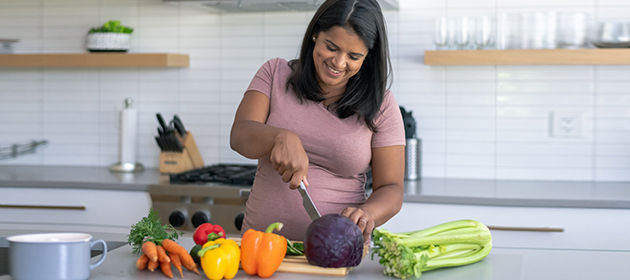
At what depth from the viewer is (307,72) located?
6.39 ft

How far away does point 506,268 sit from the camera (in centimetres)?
155

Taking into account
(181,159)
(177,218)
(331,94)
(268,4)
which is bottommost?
(177,218)

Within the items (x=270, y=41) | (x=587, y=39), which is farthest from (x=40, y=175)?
(x=587, y=39)

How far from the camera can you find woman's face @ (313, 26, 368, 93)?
1776 mm

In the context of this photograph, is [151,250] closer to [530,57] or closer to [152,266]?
[152,266]

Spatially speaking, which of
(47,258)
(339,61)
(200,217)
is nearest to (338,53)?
(339,61)

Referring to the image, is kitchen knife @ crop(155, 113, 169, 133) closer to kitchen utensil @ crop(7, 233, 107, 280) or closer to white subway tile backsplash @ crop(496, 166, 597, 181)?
white subway tile backsplash @ crop(496, 166, 597, 181)

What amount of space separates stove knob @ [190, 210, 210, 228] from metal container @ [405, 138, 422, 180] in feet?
3.07

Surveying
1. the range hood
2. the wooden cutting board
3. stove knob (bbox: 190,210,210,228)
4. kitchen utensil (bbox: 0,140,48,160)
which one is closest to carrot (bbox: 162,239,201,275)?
the wooden cutting board

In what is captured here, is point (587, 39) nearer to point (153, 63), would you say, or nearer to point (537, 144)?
point (537, 144)

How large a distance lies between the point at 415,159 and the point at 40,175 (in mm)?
1739

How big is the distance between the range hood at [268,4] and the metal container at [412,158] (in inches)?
24.8

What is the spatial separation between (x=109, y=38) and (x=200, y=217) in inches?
46.1

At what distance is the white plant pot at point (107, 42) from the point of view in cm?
352
